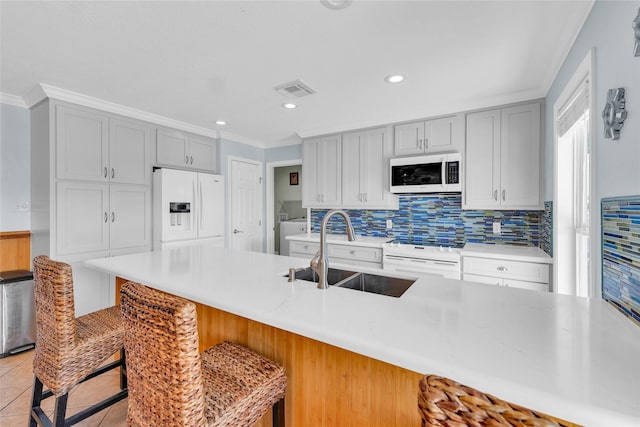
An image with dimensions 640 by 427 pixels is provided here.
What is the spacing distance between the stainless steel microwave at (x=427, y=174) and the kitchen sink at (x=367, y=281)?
1.83 metres

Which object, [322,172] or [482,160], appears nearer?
[482,160]

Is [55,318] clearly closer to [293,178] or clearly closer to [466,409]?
[466,409]

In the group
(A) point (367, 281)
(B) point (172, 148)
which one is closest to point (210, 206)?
(B) point (172, 148)

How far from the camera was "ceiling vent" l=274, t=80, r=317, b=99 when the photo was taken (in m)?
2.55

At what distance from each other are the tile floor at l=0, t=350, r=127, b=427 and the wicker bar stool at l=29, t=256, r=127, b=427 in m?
0.37

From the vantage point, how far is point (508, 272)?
2566mm

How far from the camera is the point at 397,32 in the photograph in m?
1.82

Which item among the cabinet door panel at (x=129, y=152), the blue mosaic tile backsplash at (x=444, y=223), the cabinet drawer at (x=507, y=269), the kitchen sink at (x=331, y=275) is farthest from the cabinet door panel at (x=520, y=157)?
the cabinet door panel at (x=129, y=152)

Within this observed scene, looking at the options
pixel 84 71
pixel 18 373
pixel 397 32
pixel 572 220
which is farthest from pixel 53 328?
pixel 572 220

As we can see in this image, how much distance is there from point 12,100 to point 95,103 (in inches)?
29.5

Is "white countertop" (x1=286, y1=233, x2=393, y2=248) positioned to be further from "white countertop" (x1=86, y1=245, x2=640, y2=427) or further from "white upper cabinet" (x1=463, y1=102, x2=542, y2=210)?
"white countertop" (x1=86, y1=245, x2=640, y2=427)

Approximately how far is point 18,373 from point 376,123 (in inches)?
163

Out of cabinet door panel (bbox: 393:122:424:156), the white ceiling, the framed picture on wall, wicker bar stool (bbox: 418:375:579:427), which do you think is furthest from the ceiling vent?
the framed picture on wall

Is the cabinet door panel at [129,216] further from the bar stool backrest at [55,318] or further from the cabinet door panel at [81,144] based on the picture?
the bar stool backrest at [55,318]
